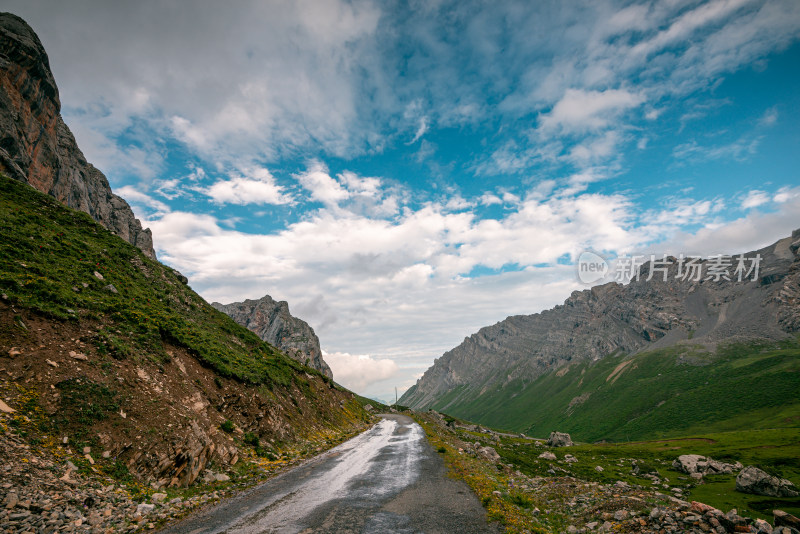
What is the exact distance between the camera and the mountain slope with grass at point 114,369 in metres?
16.2

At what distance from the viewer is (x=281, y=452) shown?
2877cm

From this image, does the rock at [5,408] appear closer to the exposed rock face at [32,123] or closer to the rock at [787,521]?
the rock at [787,521]

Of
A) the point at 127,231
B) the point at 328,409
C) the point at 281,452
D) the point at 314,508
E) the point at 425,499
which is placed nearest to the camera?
the point at 314,508

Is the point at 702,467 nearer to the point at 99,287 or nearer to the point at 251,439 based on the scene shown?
the point at 251,439

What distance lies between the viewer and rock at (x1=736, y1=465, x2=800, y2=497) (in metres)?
35.0

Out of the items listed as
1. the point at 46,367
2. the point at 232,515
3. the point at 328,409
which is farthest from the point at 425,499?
the point at 328,409

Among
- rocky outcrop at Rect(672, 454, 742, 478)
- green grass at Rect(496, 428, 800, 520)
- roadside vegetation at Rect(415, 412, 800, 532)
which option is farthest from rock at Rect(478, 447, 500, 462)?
rocky outcrop at Rect(672, 454, 742, 478)

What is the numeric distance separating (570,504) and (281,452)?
2287 centimetres

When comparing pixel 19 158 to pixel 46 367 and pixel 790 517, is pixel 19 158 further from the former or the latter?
pixel 790 517

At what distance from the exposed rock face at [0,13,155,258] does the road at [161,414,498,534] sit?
6176 centimetres

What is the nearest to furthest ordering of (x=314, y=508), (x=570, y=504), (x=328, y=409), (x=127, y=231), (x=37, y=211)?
(x=314, y=508) < (x=570, y=504) < (x=37, y=211) < (x=328, y=409) < (x=127, y=231)

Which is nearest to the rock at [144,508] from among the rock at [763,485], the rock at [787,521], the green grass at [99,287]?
the green grass at [99,287]

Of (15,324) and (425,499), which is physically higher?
(15,324)

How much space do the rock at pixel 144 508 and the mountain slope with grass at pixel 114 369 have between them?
2922 millimetres
